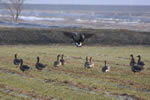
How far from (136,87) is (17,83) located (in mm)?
5767

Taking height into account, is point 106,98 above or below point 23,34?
below

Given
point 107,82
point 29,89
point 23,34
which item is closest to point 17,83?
point 29,89

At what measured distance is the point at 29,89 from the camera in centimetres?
1409

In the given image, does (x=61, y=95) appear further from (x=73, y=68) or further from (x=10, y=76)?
(x=73, y=68)

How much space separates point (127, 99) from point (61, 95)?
8.99 ft

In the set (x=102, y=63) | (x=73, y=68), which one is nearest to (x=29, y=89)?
(x=73, y=68)

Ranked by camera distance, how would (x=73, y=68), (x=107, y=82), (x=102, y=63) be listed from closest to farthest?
1. (x=107, y=82)
2. (x=73, y=68)
3. (x=102, y=63)

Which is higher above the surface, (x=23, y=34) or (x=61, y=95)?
(x=23, y=34)

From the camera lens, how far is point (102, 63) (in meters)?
22.9

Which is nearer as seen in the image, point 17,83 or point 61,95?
point 61,95

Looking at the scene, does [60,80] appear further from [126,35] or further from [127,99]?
[126,35]

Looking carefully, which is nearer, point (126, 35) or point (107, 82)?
point (107, 82)

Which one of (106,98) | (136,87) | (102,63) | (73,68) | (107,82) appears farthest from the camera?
(102,63)

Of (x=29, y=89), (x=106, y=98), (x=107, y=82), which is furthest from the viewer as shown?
(x=107, y=82)
